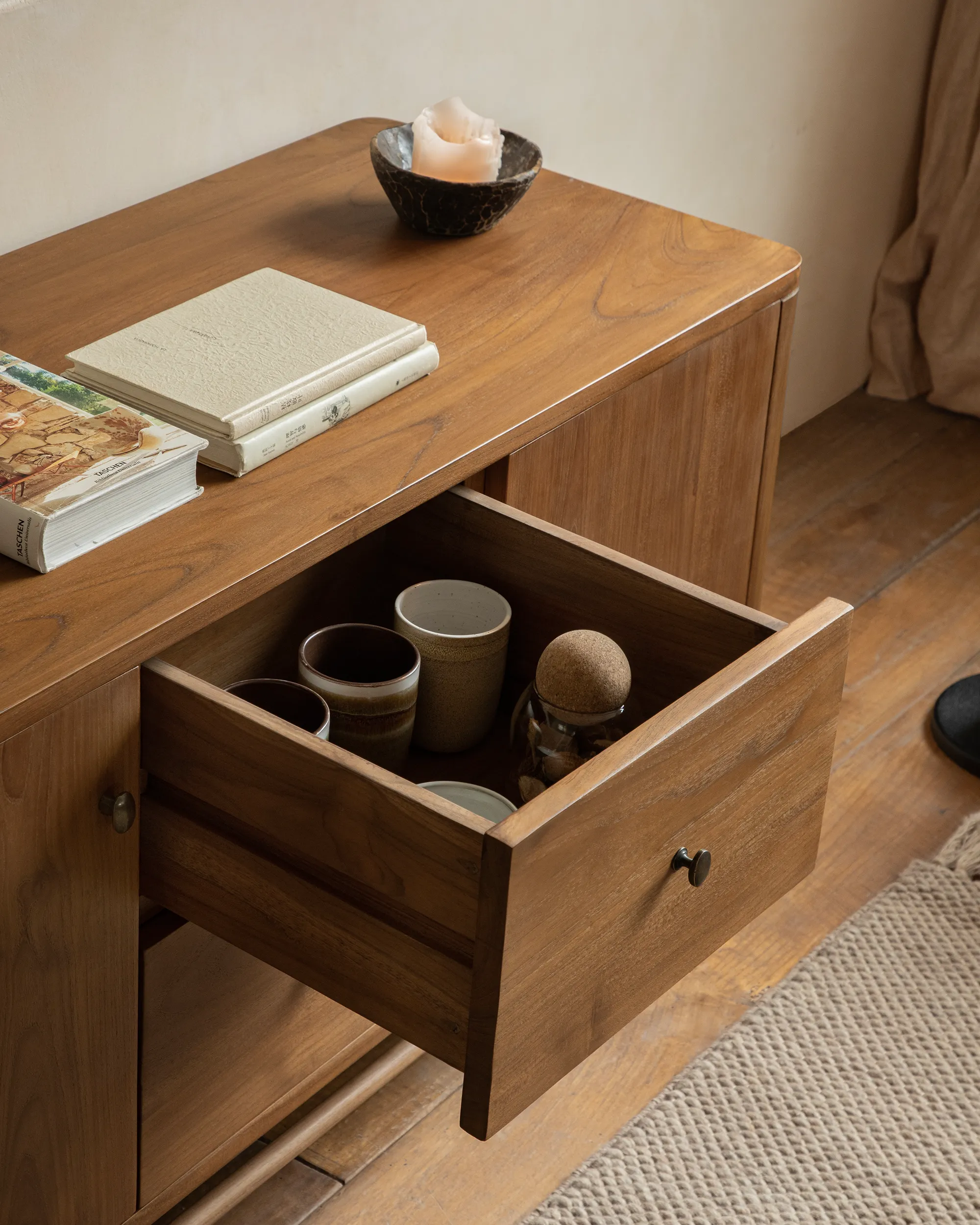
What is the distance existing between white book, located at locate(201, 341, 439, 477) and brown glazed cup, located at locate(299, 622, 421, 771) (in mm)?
129

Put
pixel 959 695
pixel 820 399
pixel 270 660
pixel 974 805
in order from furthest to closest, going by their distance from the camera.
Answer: pixel 820 399, pixel 959 695, pixel 974 805, pixel 270 660

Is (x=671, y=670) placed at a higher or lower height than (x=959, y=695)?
higher

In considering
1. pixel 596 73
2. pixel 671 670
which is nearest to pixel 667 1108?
pixel 671 670

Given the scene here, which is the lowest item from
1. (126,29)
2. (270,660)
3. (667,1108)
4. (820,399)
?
(667,1108)

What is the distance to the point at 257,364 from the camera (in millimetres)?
1024

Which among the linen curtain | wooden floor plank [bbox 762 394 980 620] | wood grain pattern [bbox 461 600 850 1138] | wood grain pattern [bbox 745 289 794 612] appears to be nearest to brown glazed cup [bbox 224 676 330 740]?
wood grain pattern [bbox 461 600 850 1138]

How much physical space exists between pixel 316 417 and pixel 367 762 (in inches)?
12.5

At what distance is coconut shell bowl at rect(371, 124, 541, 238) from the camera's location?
1.25 metres

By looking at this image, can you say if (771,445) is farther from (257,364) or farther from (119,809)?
(119,809)

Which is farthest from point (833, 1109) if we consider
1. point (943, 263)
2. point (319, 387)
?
point (943, 263)

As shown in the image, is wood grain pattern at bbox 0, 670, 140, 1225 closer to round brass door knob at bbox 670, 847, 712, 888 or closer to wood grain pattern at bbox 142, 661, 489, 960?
wood grain pattern at bbox 142, 661, 489, 960

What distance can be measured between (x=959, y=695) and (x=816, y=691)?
3.31 ft

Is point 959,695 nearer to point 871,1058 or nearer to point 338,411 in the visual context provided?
point 871,1058

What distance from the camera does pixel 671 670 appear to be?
0.97m
